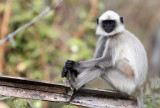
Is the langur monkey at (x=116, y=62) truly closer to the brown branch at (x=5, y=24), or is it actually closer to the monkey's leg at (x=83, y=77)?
the monkey's leg at (x=83, y=77)

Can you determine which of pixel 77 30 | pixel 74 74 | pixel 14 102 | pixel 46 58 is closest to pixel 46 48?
pixel 46 58

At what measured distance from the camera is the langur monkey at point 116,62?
4.43m

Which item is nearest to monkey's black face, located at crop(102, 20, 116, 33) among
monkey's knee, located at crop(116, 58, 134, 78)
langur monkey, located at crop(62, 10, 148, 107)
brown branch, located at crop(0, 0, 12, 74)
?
langur monkey, located at crop(62, 10, 148, 107)

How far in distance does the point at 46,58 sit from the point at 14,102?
392 cm

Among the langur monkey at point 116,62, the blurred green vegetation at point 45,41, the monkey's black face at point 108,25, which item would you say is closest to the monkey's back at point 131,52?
the langur monkey at point 116,62

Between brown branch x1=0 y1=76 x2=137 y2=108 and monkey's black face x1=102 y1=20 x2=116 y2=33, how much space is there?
4.21ft

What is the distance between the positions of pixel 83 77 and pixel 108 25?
1.10 meters

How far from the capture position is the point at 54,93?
12.0 ft

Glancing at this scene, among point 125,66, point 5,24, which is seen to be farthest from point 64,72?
point 5,24

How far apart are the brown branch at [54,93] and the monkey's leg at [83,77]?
0.51 ft

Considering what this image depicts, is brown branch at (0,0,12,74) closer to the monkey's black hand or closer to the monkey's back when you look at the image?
the monkey's back

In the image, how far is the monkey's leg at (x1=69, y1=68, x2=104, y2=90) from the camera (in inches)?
163

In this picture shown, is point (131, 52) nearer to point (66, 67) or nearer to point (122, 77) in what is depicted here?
point (122, 77)

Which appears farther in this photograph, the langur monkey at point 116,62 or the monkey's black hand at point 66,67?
the langur monkey at point 116,62
